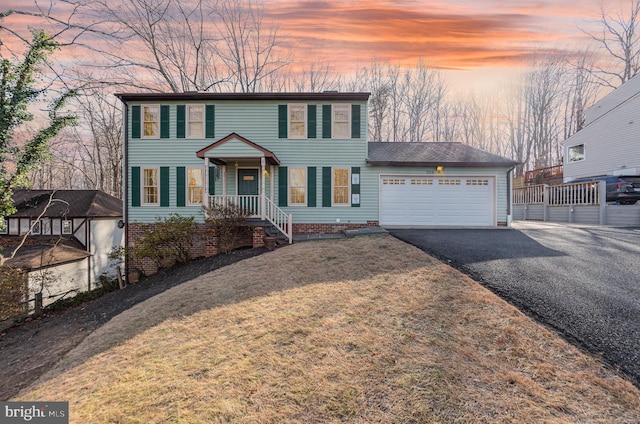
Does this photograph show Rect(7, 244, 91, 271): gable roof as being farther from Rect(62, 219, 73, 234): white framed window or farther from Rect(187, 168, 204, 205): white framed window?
Rect(187, 168, 204, 205): white framed window

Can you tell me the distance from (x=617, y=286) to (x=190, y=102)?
43.6ft

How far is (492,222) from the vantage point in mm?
10906

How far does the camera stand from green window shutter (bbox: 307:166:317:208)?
35.9 ft

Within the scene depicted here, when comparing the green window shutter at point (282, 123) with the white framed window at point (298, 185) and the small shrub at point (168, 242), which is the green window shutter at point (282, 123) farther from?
the small shrub at point (168, 242)

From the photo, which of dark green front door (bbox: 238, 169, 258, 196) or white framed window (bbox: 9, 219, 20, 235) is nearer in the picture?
dark green front door (bbox: 238, 169, 258, 196)

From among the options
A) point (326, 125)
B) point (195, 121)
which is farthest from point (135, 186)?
point (326, 125)

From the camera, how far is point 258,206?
10.2m

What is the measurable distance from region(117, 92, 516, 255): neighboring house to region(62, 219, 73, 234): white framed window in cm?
575

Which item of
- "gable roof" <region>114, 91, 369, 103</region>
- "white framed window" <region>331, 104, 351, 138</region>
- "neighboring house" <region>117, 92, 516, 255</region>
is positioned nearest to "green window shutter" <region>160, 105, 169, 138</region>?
"neighboring house" <region>117, 92, 516, 255</region>

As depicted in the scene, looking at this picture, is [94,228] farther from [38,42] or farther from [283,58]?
[283,58]

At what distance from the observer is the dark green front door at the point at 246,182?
1102cm

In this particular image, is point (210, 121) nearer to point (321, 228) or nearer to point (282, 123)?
point (282, 123)

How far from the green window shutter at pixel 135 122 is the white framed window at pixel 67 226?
6.89 metres

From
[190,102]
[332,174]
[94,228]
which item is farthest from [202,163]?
[94,228]
